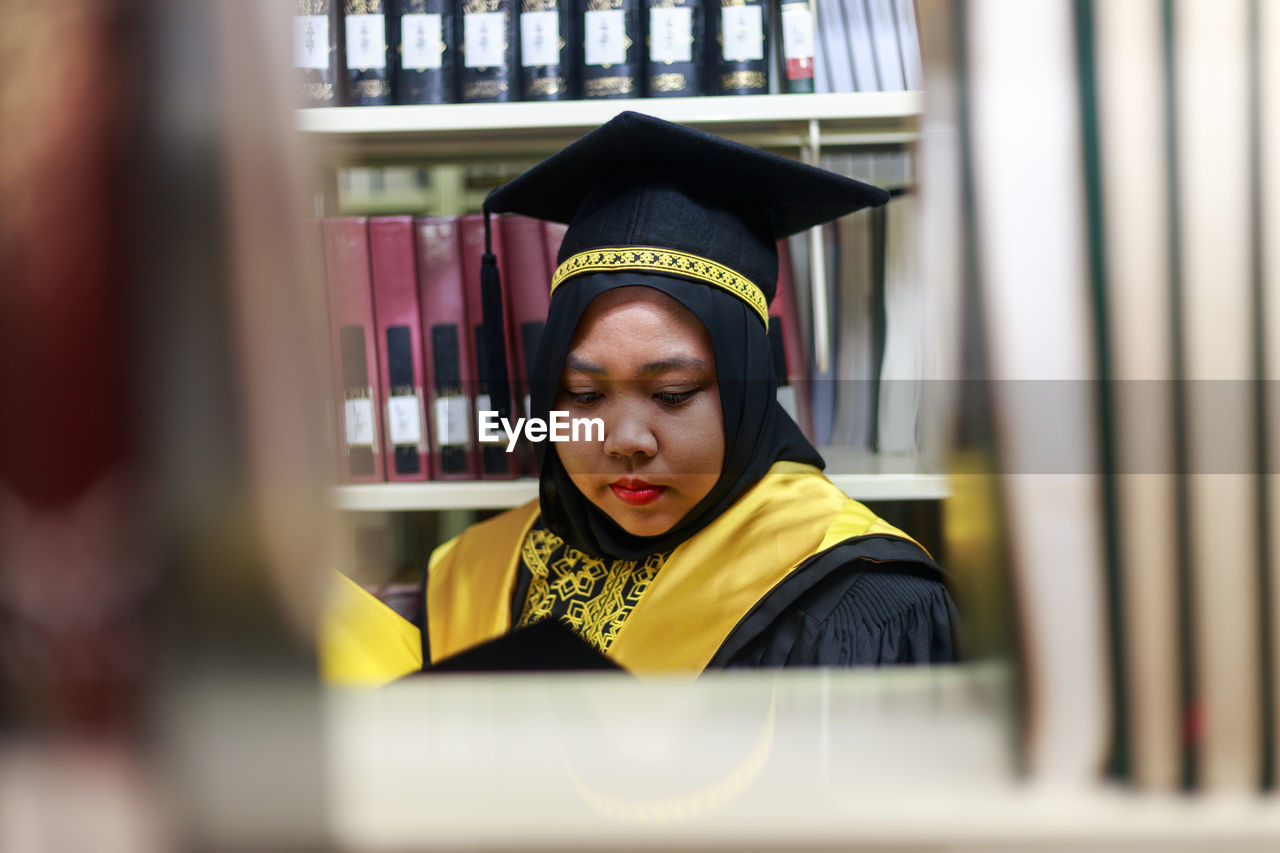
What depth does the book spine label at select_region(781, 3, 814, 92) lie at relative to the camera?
99 centimetres

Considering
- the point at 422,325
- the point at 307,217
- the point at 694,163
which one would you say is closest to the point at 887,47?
the point at 694,163

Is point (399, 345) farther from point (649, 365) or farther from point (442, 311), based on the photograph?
point (649, 365)

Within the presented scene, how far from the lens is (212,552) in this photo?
202mm

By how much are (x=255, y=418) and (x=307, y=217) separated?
63mm

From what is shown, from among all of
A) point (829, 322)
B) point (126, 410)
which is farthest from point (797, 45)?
point (126, 410)

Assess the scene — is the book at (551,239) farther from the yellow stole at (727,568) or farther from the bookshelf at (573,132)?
the yellow stole at (727,568)

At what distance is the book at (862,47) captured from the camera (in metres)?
1.01

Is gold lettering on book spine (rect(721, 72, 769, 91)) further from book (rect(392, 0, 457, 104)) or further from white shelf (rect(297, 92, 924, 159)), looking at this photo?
book (rect(392, 0, 457, 104))

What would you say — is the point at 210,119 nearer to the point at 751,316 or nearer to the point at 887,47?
the point at 751,316

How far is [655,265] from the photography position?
2.39 feet

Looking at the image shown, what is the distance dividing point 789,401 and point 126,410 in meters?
0.72

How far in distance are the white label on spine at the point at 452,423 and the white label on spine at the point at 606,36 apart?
1.58 feet

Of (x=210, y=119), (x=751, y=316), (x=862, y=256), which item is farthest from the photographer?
(x=862, y=256)

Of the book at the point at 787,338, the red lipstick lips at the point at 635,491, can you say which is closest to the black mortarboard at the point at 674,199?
the book at the point at 787,338
